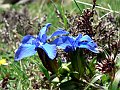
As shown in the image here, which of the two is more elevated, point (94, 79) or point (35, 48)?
point (35, 48)

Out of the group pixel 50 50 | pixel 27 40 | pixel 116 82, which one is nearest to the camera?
pixel 116 82

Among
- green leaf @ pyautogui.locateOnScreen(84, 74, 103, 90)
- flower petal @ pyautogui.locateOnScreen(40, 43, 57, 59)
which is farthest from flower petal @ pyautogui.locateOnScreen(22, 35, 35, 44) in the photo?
green leaf @ pyautogui.locateOnScreen(84, 74, 103, 90)

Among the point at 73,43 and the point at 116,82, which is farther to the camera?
the point at 73,43

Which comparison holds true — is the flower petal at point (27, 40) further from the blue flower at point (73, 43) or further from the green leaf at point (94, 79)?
the green leaf at point (94, 79)

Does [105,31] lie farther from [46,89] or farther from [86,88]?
[86,88]

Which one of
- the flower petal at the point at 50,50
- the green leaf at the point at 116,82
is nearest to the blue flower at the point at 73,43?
the flower petal at the point at 50,50

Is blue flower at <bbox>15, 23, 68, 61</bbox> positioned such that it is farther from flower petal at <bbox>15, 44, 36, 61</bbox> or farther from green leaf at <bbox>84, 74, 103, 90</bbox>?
green leaf at <bbox>84, 74, 103, 90</bbox>

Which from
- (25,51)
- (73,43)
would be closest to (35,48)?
(25,51)

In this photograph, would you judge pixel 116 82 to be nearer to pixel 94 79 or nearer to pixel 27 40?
pixel 94 79

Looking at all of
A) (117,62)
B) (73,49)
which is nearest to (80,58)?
(73,49)
